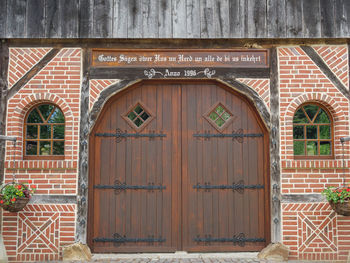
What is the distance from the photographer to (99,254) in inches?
211

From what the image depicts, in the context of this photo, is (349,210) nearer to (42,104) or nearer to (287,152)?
(287,152)

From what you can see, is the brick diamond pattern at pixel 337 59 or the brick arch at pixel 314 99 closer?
the brick arch at pixel 314 99

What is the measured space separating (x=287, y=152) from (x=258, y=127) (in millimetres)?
581

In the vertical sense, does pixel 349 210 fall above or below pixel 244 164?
below

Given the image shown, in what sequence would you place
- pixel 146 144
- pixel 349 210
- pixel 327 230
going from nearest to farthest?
pixel 349 210 < pixel 327 230 < pixel 146 144

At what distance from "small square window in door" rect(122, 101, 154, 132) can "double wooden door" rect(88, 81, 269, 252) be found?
15mm

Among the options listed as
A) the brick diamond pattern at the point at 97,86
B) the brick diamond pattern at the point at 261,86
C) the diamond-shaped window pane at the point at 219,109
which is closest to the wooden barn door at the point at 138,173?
the brick diamond pattern at the point at 97,86

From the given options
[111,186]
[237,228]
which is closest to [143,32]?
[111,186]

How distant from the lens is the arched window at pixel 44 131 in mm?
5543

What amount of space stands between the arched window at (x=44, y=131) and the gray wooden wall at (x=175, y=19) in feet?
3.74

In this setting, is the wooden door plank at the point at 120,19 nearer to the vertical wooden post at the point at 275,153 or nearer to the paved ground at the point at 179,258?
the vertical wooden post at the point at 275,153

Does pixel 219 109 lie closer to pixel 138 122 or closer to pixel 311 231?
pixel 138 122

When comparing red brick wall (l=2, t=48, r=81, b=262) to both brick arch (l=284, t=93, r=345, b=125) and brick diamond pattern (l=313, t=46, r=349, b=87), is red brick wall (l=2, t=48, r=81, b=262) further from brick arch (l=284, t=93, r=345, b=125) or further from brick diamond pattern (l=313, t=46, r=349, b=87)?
brick diamond pattern (l=313, t=46, r=349, b=87)

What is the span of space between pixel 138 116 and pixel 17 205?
209 centimetres
